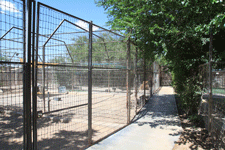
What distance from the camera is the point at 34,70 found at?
9.52ft

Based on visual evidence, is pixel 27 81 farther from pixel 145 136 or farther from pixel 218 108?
pixel 218 108

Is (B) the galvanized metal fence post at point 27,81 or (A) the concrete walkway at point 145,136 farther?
(A) the concrete walkway at point 145,136

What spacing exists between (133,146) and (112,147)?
1.88 feet

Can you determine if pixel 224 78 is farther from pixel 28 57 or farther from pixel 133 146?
pixel 28 57

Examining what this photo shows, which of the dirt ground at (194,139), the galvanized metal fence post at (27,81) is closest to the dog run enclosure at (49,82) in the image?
the galvanized metal fence post at (27,81)

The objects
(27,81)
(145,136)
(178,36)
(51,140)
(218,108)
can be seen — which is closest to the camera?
(27,81)

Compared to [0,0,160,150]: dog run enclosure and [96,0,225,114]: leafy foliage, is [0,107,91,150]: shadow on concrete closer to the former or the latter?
[0,0,160,150]: dog run enclosure

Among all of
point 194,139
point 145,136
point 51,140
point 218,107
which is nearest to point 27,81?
point 51,140

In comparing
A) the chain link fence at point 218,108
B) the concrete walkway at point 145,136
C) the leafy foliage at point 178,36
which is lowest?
the concrete walkway at point 145,136

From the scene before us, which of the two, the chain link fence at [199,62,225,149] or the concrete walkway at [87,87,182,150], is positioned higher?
the chain link fence at [199,62,225,149]

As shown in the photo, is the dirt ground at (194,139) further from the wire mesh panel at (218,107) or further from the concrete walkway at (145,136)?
the wire mesh panel at (218,107)

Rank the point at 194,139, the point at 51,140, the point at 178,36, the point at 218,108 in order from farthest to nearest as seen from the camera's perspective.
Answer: the point at 178,36 < the point at 194,139 < the point at 51,140 < the point at 218,108

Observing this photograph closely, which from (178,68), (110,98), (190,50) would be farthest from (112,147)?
(110,98)

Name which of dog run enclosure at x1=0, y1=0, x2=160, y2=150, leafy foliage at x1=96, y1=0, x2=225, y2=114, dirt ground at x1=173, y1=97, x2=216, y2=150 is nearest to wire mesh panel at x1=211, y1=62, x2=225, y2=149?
dirt ground at x1=173, y1=97, x2=216, y2=150
